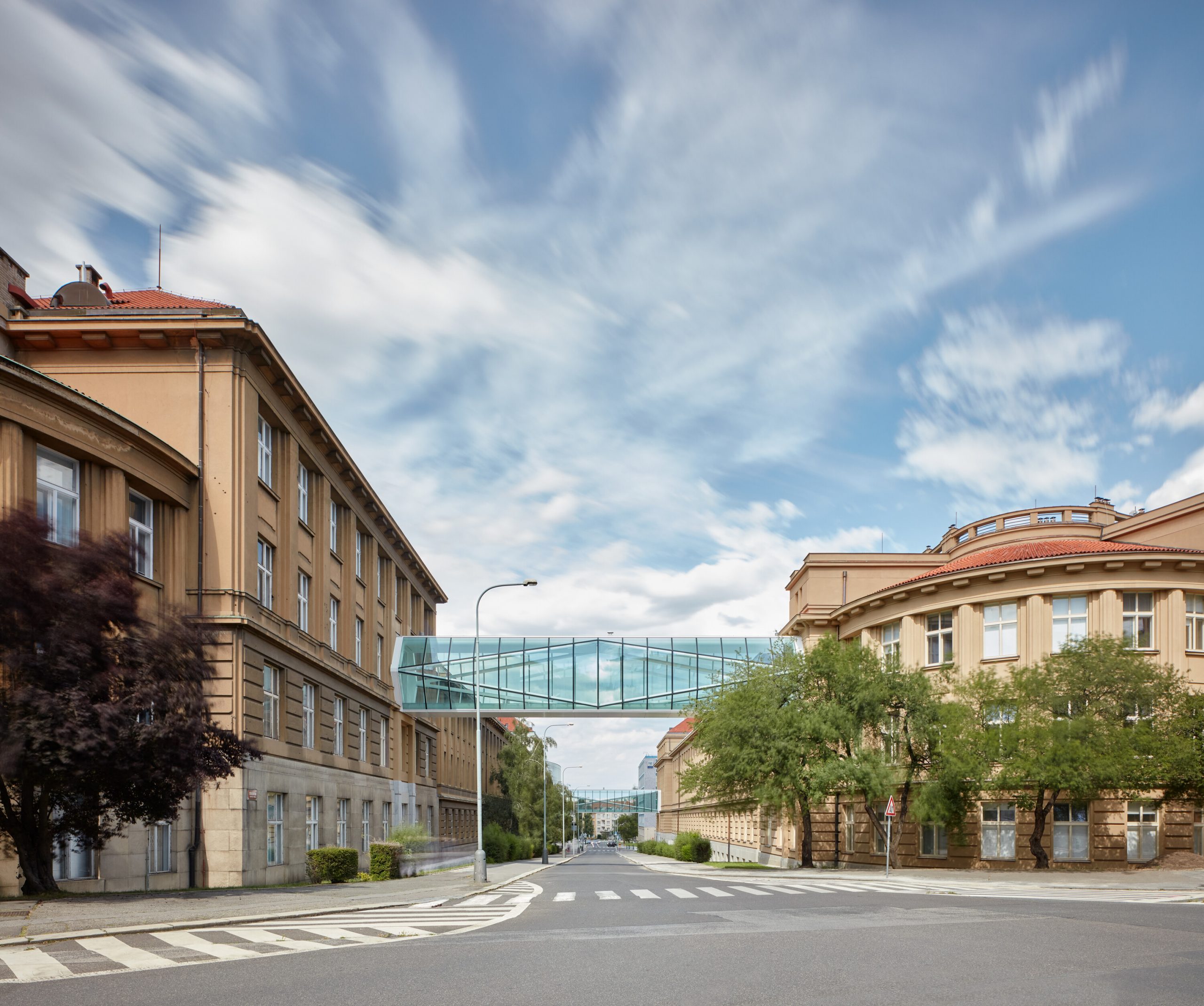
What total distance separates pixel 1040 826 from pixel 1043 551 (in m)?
Result: 10.8

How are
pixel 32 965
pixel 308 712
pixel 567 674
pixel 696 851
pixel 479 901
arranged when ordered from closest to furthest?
pixel 32 965
pixel 479 901
pixel 308 712
pixel 567 674
pixel 696 851

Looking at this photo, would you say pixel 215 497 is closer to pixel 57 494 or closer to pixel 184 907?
pixel 57 494

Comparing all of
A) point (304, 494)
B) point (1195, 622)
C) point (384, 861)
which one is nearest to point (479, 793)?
point (384, 861)

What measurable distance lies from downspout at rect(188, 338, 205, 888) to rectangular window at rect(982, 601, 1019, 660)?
94.3ft

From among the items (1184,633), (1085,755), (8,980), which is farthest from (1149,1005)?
(1184,633)

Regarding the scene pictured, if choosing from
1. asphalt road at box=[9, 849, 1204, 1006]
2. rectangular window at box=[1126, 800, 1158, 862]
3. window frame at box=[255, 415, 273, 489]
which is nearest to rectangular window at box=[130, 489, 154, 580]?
window frame at box=[255, 415, 273, 489]

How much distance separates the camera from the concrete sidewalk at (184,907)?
48.1ft

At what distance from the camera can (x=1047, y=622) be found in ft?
132

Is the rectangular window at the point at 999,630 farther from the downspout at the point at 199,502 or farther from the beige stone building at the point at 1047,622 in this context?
the downspout at the point at 199,502

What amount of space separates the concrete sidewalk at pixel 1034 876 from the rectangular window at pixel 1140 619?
7975mm

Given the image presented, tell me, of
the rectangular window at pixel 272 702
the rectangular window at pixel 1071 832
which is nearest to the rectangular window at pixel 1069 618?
the rectangular window at pixel 1071 832

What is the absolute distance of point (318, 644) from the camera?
3678 centimetres

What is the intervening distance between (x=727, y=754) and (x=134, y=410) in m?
23.5

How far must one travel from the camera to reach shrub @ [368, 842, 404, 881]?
33281mm
